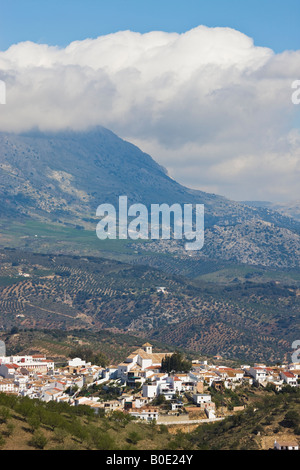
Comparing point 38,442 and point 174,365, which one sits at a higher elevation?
point 174,365

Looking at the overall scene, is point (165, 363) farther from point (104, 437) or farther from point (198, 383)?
point (104, 437)

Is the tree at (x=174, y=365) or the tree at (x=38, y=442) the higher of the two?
the tree at (x=174, y=365)

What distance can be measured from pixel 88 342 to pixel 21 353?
19606mm

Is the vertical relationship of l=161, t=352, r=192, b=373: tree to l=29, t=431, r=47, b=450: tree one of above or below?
above

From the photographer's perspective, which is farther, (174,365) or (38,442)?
(174,365)

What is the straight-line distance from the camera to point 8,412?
53.1 metres

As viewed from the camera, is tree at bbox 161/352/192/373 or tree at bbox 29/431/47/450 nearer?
tree at bbox 29/431/47/450

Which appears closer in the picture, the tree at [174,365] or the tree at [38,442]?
the tree at [38,442]

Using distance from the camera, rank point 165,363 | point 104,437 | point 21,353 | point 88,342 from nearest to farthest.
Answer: point 104,437, point 165,363, point 21,353, point 88,342
